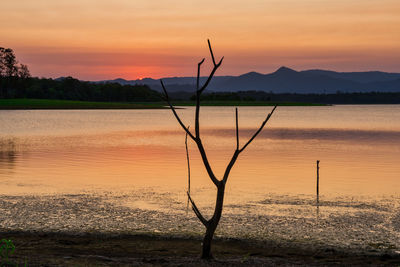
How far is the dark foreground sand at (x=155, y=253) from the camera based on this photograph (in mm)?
12844

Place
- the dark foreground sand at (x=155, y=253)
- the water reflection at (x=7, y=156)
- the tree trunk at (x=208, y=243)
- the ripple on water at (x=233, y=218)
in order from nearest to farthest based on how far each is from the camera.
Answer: the dark foreground sand at (x=155, y=253) → the tree trunk at (x=208, y=243) → the ripple on water at (x=233, y=218) → the water reflection at (x=7, y=156)

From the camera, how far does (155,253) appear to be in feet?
48.5

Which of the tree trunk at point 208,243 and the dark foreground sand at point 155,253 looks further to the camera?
the tree trunk at point 208,243

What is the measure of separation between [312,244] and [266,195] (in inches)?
349

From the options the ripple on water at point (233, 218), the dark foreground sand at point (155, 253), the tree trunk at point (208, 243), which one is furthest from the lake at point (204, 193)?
the tree trunk at point (208, 243)

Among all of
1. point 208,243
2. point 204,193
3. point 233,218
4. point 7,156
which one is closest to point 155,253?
point 208,243

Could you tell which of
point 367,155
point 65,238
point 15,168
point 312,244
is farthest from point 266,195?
point 367,155

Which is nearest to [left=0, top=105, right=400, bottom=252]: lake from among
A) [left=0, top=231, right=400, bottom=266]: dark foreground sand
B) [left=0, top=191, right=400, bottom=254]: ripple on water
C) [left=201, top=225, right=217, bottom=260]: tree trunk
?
[left=0, top=191, right=400, bottom=254]: ripple on water

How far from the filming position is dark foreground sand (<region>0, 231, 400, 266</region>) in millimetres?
12844

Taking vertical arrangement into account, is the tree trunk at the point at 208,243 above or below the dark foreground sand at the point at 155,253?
above

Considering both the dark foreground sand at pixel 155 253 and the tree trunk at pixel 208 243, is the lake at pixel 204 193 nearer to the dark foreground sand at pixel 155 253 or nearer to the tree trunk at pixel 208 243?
the dark foreground sand at pixel 155 253

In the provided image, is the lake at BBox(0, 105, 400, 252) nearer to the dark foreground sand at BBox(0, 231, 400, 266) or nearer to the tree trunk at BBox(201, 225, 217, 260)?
the dark foreground sand at BBox(0, 231, 400, 266)

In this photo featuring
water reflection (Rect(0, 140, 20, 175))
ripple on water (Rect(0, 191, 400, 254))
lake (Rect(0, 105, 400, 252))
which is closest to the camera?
ripple on water (Rect(0, 191, 400, 254))

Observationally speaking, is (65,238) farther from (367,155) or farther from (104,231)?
(367,155)
